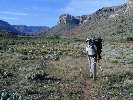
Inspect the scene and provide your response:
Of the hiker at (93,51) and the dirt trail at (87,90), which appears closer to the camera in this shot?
the dirt trail at (87,90)

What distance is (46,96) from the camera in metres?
15.4

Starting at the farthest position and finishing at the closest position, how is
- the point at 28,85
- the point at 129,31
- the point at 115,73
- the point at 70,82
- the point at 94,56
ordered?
the point at 129,31 < the point at 115,73 < the point at 94,56 < the point at 70,82 < the point at 28,85

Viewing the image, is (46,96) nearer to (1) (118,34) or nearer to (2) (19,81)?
(2) (19,81)

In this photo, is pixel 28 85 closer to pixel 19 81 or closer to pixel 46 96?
pixel 19 81

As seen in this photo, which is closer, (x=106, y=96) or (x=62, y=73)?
(x=106, y=96)

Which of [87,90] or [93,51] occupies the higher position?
[93,51]

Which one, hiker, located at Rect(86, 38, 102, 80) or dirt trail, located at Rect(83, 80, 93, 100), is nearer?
dirt trail, located at Rect(83, 80, 93, 100)

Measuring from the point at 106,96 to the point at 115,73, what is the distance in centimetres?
721

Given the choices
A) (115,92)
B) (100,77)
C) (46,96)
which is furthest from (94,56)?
(46,96)

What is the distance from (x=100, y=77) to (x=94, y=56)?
3.68ft

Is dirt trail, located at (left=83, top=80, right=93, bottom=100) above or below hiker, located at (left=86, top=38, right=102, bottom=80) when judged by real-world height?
below

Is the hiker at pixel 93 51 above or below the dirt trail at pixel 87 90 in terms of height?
above

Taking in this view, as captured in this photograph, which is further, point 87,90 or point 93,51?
point 93,51

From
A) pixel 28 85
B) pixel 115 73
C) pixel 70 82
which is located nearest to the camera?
pixel 28 85
